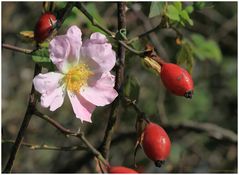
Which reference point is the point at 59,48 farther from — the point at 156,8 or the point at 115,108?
the point at 156,8

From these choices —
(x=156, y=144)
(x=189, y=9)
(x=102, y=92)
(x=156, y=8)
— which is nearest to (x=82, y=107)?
(x=102, y=92)

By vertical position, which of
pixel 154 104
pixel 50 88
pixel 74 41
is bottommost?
pixel 154 104

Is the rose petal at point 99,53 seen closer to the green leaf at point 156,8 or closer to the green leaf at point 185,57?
the green leaf at point 156,8

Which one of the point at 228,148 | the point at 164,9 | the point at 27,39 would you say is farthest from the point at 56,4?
the point at 228,148

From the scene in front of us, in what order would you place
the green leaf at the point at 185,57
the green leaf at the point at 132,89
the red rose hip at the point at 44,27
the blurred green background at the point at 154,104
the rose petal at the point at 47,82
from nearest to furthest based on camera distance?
the rose petal at the point at 47,82 < the red rose hip at the point at 44,27 < the green leaf at the point at 132,89 < the green leaf at the point at 185,57 < the blurred green background at the point at 154,104

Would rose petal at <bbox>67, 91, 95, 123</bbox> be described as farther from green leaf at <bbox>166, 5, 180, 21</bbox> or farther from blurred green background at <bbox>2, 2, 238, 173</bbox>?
blurred green background at <bbox>2, 2, 238, 173</bbox>

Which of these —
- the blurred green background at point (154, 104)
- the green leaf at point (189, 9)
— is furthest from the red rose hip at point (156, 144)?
the blurred green background at point (154, 104)

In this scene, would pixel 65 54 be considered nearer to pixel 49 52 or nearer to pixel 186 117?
pixel 49 52
